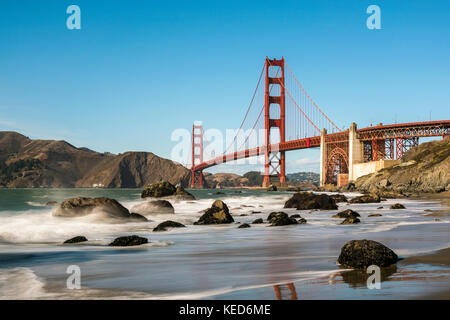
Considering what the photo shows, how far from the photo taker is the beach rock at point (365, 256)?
600 cm

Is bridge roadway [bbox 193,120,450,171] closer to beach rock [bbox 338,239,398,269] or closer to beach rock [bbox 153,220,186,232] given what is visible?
beach rock [bbox 153,220,186,232]

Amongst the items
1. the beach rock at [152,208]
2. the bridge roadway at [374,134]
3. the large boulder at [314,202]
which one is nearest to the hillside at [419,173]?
the bridge roadway at [374,134]

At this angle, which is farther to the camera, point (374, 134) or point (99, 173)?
point (99, 173)

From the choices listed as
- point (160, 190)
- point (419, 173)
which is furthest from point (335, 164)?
point (160, 190)

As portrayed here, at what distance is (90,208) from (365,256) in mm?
12531

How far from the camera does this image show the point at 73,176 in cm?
19500

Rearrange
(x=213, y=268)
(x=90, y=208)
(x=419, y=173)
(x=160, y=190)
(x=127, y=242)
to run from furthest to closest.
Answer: (x=419, y=173), (x=160, y=190), (x=90, y=208), (x=127, y=242), (x=213, y=268)

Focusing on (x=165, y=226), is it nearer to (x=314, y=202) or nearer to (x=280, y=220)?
(x=280, y=220)

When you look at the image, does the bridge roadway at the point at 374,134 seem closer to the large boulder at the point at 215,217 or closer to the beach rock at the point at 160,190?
the beach rock at the point at 160,190

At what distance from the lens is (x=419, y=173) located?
5538cm

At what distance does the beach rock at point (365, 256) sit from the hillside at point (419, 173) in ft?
157

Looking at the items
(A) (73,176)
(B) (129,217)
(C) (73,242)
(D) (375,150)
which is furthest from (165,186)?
(A) (73,176)
